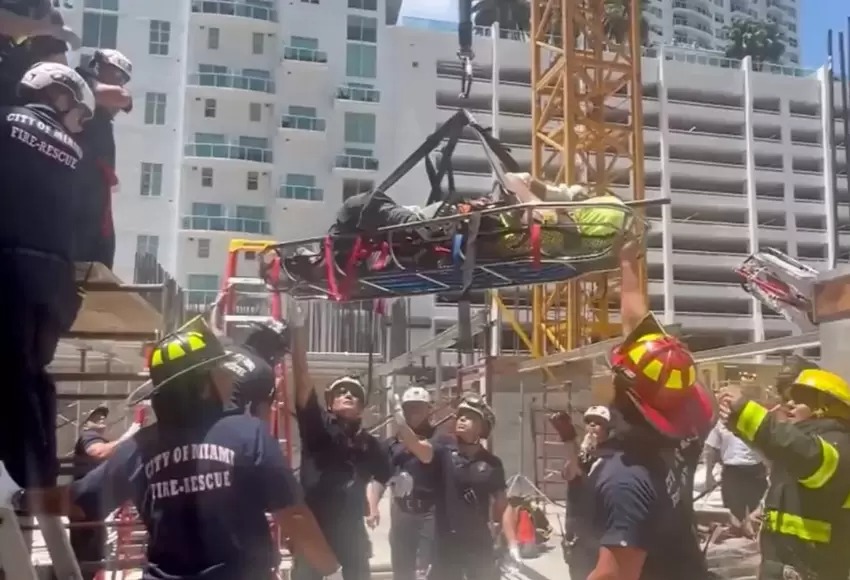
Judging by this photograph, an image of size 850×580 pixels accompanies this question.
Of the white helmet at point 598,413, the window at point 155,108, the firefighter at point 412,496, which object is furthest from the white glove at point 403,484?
the window at point 155,108

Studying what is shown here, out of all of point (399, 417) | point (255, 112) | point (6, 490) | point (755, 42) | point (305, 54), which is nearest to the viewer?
point (6, 490)

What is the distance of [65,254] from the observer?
4.98 feet

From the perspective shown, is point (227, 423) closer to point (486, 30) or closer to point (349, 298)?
point (349, 298)

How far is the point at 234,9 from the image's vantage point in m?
6.65

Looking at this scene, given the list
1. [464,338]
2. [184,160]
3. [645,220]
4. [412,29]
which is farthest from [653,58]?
[645,220]

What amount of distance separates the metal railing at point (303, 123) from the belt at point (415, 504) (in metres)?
5.01

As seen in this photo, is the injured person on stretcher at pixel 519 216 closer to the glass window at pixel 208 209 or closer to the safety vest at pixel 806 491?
the safety vest at pixel 806 491

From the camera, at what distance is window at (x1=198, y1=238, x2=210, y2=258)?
13.0ft

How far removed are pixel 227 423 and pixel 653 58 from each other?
550 inches

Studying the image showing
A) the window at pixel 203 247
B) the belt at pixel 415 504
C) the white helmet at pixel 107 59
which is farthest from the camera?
the window at pixel 203 247

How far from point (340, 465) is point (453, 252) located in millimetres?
642

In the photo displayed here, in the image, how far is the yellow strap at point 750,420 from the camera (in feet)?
5.57

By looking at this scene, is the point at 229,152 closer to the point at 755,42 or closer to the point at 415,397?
the point at 415,397

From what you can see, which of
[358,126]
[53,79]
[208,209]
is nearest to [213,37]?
[208,209]
